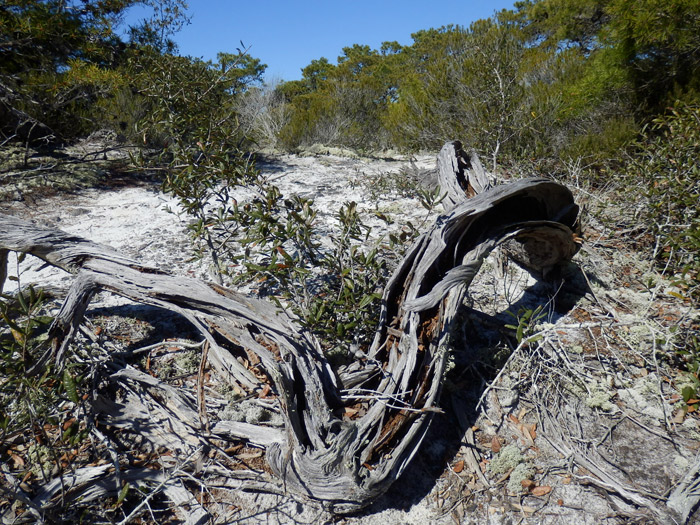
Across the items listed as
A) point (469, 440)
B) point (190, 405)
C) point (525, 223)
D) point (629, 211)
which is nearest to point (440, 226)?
point (525, 223)

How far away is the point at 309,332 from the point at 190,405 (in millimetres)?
939

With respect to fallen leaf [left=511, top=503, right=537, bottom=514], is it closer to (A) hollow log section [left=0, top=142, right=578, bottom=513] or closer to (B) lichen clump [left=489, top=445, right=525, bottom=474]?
(B) lichen clump [left=489, top=445, right=525, bottom=474]

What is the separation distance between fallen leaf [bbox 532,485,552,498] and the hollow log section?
2.39 feet

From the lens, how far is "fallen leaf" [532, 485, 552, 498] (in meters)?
2.44

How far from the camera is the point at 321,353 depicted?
8.91 feet

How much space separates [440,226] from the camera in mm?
2879

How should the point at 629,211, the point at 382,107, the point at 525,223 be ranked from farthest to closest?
the point at 382,107 → the point at 629,211 → the point at 525,223

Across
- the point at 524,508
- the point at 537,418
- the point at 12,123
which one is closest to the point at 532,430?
the point at 537,418

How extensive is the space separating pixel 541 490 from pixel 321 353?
153 centimetres

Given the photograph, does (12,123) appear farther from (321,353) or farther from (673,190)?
(673,190)

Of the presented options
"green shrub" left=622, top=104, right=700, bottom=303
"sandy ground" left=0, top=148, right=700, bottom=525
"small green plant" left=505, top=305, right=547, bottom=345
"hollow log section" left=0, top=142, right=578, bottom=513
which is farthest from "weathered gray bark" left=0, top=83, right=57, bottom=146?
"green shrub" left=622, top=104, right=700, bottom=303

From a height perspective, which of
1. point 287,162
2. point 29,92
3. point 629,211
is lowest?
point 629,211

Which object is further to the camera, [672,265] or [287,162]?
[287,162]

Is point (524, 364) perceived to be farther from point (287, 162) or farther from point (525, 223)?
point (287, 162)
